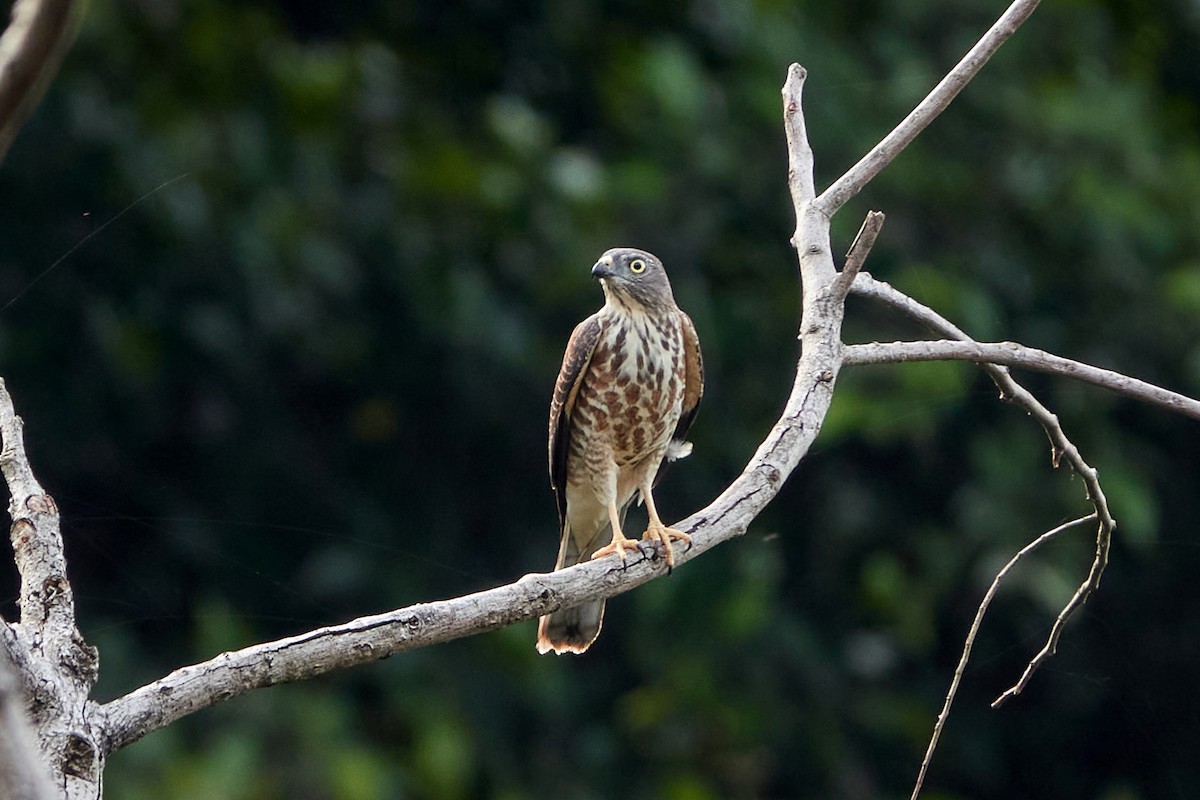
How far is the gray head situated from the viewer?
4320 mm

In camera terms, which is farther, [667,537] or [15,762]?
[667,537]

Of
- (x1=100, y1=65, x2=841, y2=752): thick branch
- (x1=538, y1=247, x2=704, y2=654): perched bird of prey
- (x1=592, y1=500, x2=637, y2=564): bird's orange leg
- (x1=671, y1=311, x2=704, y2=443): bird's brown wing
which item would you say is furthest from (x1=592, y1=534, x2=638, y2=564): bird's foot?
(x1=671, y1=311, x2=704, y2=443): bird's brown wing

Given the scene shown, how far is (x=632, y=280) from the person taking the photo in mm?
4352

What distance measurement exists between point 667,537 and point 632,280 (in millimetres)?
1193

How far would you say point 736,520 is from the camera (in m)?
2.74

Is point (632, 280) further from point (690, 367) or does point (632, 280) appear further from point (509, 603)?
point (509, 603)

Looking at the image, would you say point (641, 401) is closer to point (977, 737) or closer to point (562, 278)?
point (562, 278)

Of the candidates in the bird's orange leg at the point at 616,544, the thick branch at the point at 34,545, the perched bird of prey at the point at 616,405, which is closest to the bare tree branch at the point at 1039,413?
the bird's orange leg at the point at 616,544

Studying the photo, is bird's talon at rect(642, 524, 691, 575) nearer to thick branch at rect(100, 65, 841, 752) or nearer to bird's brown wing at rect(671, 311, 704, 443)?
thick branch at rect(100, 65, 841, 752)

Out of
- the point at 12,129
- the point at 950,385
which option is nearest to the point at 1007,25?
the point at 12,129

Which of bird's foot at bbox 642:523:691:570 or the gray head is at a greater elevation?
the gray head

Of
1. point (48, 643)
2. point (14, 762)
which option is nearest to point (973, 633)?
point (48, 643)

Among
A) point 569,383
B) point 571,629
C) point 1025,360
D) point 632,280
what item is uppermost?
point 632,280

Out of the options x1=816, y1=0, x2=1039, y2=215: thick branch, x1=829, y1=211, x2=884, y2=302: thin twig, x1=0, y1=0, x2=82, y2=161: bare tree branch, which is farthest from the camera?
x1=816, y1=0, x2=1039, y2=215: thick branch
